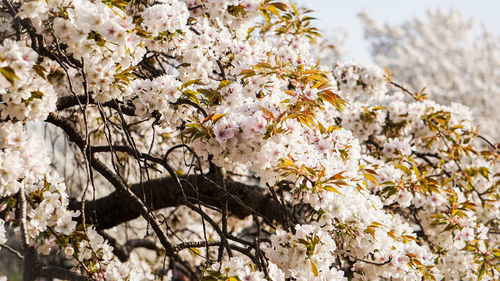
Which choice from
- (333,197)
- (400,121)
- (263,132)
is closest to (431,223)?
(400,121)

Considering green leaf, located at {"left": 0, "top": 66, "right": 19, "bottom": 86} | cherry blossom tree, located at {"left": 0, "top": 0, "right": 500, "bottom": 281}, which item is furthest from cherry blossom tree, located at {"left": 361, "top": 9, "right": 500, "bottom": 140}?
green leaf, located at {"left": 0, "top": 66, "right": 19, "bottom": 86}

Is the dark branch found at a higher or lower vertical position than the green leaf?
higher

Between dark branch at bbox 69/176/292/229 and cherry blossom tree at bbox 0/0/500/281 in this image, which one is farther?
dark branch at bbox 69/176/292/229

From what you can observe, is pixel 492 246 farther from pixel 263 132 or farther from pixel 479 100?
Result: pixel 479 100

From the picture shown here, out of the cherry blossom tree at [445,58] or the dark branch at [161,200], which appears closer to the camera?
the dark branch at [161,200]

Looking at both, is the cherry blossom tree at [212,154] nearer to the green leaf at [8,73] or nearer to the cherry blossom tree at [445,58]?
the green leaf at [8,73]

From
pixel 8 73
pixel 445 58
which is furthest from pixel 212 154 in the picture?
pixel 445 58

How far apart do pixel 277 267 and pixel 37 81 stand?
1.06 meters

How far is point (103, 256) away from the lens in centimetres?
200

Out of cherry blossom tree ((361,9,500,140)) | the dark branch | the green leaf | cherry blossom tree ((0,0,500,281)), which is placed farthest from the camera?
cherry blossom tree ((361,9,500,140))

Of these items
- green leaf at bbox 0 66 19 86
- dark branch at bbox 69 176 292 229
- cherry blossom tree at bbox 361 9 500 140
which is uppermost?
cherry blossom tree at bbox 361 9 500 140

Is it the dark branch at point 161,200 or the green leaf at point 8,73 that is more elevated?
the dark branch at point 161,200

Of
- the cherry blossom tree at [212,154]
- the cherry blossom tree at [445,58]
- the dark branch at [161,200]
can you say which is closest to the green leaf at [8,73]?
the cherry blossom tree at [212,154]

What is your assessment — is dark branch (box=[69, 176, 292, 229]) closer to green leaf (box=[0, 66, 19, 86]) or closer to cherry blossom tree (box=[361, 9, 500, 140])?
green leaf (box=[0, 66, 19, 86])
